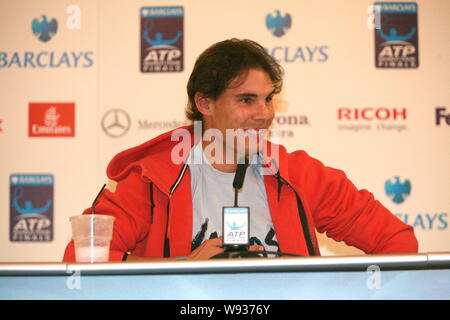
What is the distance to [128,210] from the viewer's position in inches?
76.0

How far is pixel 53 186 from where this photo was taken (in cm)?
310

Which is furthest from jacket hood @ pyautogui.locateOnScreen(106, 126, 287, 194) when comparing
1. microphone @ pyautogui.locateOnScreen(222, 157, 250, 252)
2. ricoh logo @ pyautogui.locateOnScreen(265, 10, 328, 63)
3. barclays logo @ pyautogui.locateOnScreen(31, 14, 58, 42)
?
barclays logo @ pyautogui.locateOnScreen(31, 14, 58, 42)

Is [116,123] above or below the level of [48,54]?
below

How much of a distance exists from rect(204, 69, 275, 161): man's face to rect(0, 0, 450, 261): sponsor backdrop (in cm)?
96

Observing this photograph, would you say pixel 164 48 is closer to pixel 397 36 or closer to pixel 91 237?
pixel 397 36

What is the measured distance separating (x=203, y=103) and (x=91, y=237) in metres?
0.91

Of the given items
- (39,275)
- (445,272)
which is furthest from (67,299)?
(445,272)

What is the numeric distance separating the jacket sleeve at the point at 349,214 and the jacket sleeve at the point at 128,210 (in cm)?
56

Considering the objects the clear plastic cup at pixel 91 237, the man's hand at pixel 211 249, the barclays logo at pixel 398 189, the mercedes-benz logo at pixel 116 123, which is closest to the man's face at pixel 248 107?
the man's hand at pixel 211 249

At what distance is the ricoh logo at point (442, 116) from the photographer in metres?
3.08

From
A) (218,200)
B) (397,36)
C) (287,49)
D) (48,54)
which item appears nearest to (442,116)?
(397,36)

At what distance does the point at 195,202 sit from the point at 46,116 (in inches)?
56.5

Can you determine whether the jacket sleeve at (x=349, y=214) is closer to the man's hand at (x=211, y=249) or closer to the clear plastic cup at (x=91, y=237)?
the man's hand at (x=211, y=249)

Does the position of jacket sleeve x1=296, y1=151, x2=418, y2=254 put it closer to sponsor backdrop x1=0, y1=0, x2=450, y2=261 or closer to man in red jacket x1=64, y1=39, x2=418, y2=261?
man in red jacket x1=64, y1=39, x2=418, y2=261
